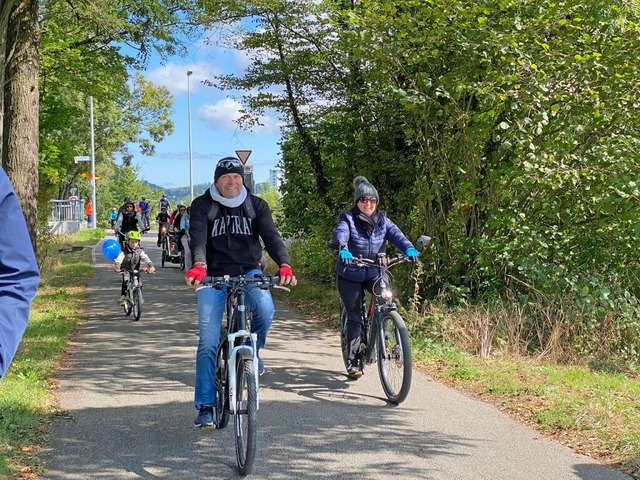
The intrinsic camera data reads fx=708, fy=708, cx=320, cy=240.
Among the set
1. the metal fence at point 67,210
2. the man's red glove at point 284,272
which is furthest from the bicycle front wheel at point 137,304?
the metal fence at point 67,210

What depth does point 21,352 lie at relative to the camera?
833 cm

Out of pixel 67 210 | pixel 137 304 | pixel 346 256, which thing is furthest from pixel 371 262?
pixel 67 210

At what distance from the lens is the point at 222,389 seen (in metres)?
5.03

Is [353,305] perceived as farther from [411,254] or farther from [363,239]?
[411,254]

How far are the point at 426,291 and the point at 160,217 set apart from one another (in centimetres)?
1484

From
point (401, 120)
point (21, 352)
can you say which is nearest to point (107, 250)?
point (21, 352)

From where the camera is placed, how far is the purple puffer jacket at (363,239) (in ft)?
22.4

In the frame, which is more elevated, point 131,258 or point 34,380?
point 131,258

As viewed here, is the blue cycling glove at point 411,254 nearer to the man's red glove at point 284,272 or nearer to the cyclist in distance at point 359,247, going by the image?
Answer: the cyclist in distance at point 359,247

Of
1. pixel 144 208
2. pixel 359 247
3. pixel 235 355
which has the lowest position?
pixel 235 355

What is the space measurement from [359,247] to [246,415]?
Result: 2.72 metres

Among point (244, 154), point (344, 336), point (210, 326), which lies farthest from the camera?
point (244, 154)

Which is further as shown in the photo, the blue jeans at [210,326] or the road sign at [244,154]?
the road sign at [244,154]

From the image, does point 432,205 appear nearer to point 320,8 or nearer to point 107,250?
point 320,8
